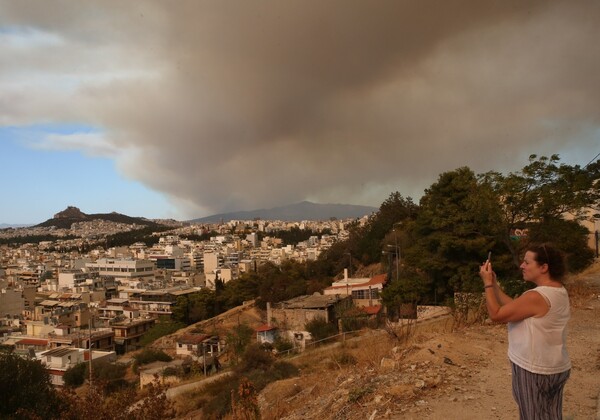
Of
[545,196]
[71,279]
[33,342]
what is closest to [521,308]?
[545,196]

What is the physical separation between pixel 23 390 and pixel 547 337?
12828 millimetres

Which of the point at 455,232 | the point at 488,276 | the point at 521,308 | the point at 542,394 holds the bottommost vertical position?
the point at 542,394

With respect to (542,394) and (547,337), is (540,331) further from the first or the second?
(542,394)

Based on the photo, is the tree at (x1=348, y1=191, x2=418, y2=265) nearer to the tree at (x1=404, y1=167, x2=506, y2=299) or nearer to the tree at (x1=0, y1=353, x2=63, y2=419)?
the tree at (x1=404, y1=167, x2=506, y2=299)

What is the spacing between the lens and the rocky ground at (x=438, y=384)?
13.0 ft

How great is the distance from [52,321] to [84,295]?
1102 centimetres

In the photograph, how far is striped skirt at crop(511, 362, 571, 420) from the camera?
2289 mm

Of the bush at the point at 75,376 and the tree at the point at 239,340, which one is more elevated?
the tree at the point at 239,340

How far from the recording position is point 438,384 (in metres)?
4.48

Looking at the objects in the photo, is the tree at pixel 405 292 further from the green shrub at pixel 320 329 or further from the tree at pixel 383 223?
the tree at pixel 383 223

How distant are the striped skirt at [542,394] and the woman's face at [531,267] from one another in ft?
1.60

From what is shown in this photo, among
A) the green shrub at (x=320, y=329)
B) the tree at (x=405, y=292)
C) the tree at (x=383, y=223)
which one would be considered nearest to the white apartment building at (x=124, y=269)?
the tree at (x=383, y=223)

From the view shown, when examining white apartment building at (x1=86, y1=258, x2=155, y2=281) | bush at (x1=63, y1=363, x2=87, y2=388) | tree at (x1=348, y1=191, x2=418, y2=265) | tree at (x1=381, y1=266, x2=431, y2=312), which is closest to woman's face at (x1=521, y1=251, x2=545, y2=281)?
tree at (x1=381, y1=266, x2=431, y2=312)

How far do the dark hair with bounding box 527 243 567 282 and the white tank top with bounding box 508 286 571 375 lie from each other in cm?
7
